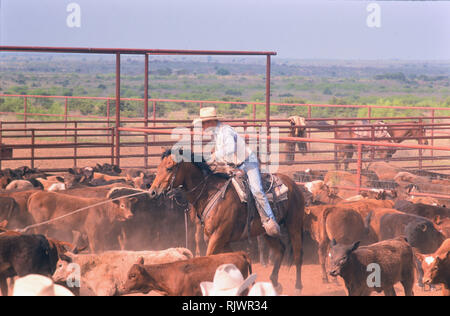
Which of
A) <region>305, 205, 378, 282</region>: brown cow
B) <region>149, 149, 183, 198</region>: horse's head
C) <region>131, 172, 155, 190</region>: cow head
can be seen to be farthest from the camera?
<region>131, 172, 155, 190</region>: cow head

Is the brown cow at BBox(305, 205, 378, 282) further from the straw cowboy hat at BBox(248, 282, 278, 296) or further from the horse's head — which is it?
the straw cowboy hat at BBox(248, 282, 278, 296)

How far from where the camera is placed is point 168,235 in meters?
8.34

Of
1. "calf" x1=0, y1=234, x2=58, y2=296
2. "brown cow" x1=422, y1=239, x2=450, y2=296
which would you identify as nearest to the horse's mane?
"calf" x1=0, y1=234, x2=58, y2=296

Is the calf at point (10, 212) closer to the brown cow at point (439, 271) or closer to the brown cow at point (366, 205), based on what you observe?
the brown cow at point (366, 205)

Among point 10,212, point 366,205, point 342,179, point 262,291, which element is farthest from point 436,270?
point 342,179

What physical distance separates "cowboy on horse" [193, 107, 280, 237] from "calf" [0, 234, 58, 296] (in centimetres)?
186

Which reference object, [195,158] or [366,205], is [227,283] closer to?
[195,158]

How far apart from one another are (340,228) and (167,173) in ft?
7.33

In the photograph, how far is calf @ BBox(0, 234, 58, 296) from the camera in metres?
5.93

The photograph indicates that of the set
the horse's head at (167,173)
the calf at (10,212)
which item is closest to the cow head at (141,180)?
the calf at (10,212)
